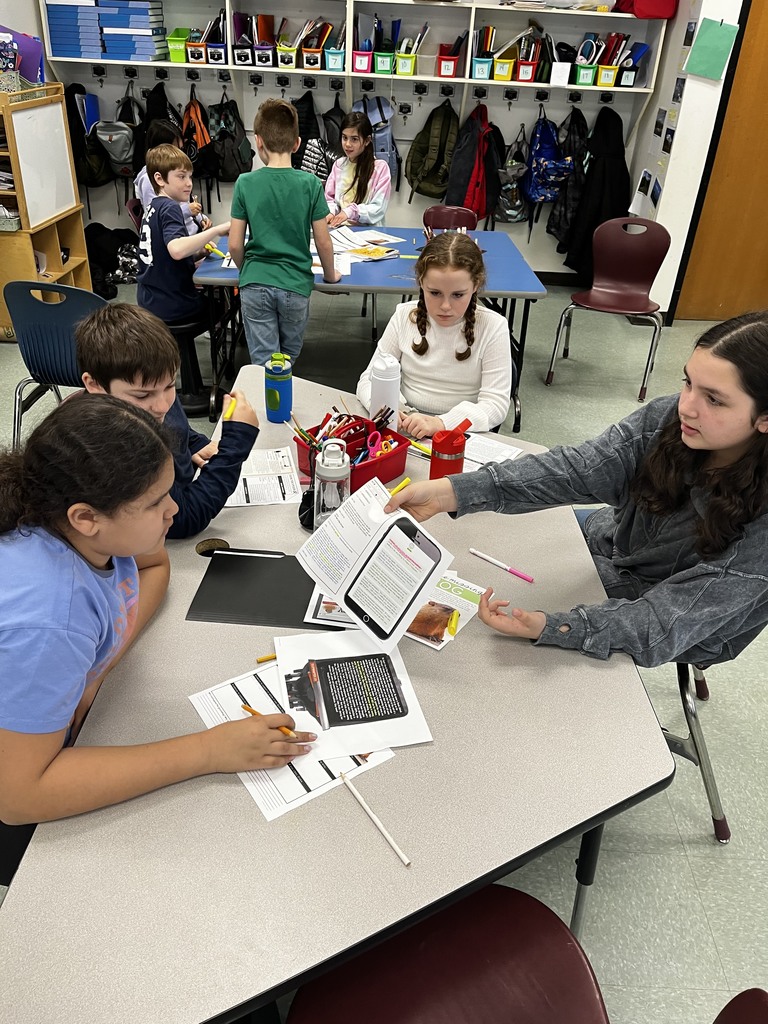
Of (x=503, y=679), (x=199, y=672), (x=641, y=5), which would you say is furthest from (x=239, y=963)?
(x=641, y=5)

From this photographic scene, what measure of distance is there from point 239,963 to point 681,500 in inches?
46.7

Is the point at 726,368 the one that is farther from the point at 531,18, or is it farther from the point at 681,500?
the point at 531,18

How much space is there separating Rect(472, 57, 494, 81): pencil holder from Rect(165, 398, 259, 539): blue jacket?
4.39 m

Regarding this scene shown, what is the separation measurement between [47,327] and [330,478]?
1.73 meters

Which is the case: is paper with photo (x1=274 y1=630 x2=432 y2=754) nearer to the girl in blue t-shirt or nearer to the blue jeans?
the girl in blue t-shirt

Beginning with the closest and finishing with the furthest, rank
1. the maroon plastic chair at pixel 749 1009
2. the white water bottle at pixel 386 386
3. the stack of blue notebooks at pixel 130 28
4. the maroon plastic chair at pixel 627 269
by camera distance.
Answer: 1. the maroon plastic chair at pixel 749 1009
2. the white water bottle at pixel 386 386
3. the maroon plastic chair at pixel 627 269
4. the stack of blue notebooks at pixel 130 28

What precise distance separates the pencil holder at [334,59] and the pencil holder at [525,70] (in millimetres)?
1164

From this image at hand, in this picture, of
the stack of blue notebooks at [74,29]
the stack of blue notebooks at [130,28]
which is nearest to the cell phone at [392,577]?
the stack of blue notebooks at [130,28]

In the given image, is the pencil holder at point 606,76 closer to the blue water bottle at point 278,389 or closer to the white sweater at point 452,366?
the white sweater at point 452,366

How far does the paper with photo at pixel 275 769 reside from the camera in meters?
1.09

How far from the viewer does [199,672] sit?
1.29 meters

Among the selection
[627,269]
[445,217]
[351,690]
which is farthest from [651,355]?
[351,690]

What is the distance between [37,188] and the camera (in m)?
4.29

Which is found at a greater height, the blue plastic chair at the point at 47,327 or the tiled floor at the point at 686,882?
the blue plastic chair at the point at 47,327
